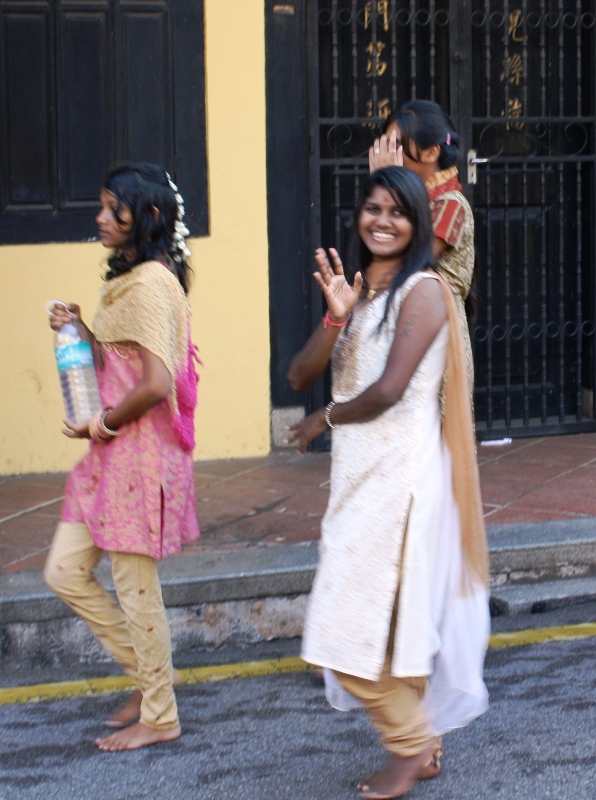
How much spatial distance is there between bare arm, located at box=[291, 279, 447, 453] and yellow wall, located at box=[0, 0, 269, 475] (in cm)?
367

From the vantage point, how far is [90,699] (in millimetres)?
3941

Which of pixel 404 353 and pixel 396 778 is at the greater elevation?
pixel 404 353

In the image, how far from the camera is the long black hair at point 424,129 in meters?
3.82

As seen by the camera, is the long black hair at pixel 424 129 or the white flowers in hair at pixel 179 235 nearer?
the white flowers in hair at pixel 179 235

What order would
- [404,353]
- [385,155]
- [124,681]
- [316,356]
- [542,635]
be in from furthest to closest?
1. [542,635]
2. [124,681]
3. [385,155]
4. [316,356]
5. [404,353]

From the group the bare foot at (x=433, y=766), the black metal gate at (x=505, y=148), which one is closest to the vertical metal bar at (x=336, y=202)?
the black metal gate at (x=505, y=148)

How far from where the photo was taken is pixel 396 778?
3053mm

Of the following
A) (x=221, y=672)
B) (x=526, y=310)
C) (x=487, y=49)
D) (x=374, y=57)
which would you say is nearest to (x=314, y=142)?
(x=374, y=57)

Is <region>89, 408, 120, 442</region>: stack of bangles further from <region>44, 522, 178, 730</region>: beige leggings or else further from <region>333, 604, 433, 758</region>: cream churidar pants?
<region>333, 604, 433, 758</region>: cream churidar pants

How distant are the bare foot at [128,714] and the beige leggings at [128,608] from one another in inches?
6.3

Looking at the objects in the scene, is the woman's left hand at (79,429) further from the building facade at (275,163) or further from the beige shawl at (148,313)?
the building facade at (275,163)

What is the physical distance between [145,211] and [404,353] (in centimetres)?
91

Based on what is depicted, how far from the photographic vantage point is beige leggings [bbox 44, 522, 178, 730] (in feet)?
11.2

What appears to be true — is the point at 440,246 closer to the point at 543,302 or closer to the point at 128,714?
the point at 128,714
